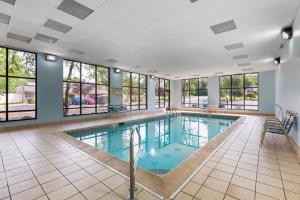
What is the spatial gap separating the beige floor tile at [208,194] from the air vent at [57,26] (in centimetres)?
453

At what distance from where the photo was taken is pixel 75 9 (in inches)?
124

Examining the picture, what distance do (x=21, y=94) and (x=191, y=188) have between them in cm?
705

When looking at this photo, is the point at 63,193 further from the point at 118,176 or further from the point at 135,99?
the point at 135,99

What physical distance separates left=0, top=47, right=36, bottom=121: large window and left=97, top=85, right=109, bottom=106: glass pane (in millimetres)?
3013

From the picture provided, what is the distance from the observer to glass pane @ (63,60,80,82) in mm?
7367

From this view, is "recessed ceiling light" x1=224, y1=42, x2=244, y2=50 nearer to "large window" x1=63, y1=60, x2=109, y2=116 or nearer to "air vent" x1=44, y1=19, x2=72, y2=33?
"air vent" x1=44, y1=19, x2=72, y2=33

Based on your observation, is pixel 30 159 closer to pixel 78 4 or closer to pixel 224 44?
pixel 78 4

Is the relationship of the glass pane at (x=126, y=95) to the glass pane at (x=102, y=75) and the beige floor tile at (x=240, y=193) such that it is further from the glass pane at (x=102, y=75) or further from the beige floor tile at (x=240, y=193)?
the beige floor tile at (x=240, y=193)

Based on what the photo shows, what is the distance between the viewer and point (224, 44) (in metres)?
5.04

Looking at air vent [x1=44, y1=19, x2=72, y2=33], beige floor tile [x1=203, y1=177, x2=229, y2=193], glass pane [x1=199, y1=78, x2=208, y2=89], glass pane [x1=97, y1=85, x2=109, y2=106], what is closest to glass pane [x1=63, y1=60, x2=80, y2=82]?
glass pane [x1=97, y1=85, x2=109, y2=106]

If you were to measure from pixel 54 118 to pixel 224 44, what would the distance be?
7.32m

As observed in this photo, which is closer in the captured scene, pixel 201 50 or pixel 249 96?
pixel 201 50

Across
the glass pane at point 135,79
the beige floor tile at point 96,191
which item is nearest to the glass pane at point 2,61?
the beige floor tile at point 96,191

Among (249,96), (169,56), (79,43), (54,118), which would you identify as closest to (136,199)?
(79,43)
